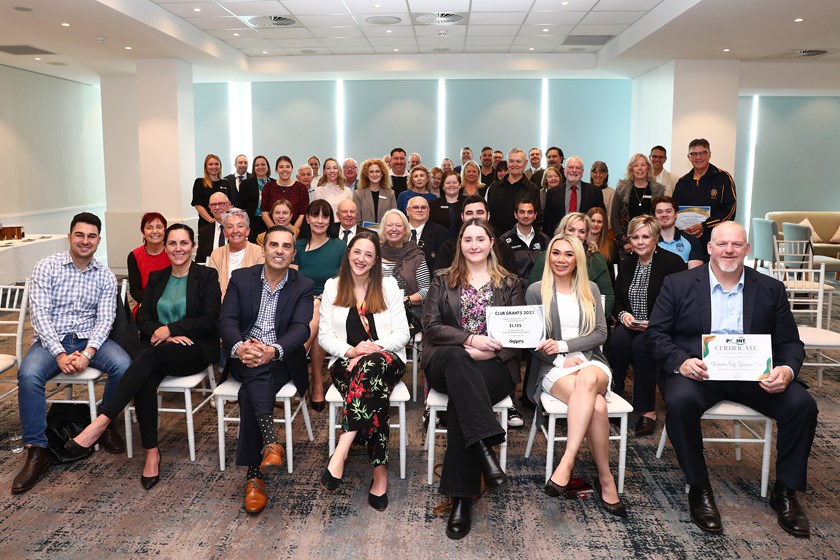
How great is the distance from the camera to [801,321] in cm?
673

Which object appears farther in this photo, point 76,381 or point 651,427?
point 651,427

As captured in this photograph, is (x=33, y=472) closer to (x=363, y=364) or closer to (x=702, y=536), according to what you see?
(x=363, y=364)

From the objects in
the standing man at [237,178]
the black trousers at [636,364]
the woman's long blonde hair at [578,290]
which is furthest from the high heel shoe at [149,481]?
the standing man at [237,178]

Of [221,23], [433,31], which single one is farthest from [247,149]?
[433,31]

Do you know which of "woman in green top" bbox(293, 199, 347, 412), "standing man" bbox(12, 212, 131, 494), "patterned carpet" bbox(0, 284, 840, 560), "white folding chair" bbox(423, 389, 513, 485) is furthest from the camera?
Answer: "woman in green top" bbox(293, 199, 347, 412)

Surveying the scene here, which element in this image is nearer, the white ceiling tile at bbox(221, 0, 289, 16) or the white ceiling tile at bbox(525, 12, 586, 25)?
the white ceiling tile at bbox(221, 0, 289, 16)

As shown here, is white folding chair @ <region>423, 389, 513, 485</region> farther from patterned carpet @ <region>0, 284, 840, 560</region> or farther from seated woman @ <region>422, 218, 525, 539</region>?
patterned carpet @ <region>0, 284, 840, 560</region>

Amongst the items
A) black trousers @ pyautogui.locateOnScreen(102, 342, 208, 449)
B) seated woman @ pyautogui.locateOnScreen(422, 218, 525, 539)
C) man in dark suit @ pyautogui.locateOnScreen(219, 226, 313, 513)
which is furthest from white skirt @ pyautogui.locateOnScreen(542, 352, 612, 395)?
black trousers @ pyautogui.locateOnScreen(102, 342, 208, 449)

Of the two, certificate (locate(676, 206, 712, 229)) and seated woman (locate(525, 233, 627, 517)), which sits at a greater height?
certificate (locate(676, 206, 712, 229))

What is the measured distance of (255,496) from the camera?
299 cm

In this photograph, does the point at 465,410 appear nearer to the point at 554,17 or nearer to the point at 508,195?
the point at 508,195

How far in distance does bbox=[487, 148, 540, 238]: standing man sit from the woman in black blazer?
154 cm

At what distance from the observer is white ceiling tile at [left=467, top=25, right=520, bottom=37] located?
27.2 ft

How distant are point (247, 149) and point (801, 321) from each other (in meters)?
9.35
